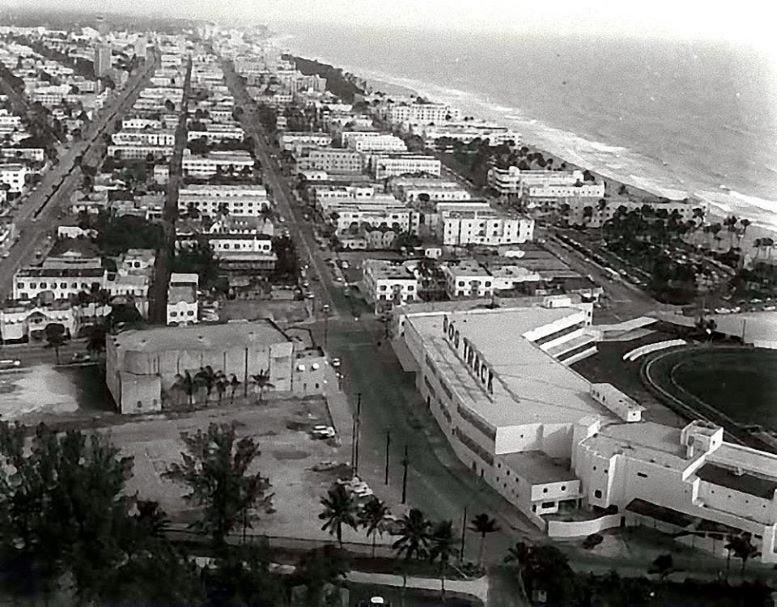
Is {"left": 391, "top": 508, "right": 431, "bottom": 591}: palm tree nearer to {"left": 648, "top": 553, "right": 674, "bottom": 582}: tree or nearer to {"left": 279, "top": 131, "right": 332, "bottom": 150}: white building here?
{"left": 648, "top": 553, "right": 674, "bottom": 582}: tree

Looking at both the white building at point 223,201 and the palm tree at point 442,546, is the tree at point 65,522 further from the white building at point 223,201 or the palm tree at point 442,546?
the white building at point 223,201

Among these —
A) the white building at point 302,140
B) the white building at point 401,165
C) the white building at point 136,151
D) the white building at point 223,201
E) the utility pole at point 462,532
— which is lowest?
the utility pole at point 462,532

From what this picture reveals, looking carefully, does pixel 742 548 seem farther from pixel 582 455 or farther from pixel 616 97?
pixel 616 97

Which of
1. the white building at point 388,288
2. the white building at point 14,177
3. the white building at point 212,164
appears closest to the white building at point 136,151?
the white building at point 212,164

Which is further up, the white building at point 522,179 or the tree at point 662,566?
the white building at point 522,179

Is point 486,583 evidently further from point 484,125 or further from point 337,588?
point 484,125
